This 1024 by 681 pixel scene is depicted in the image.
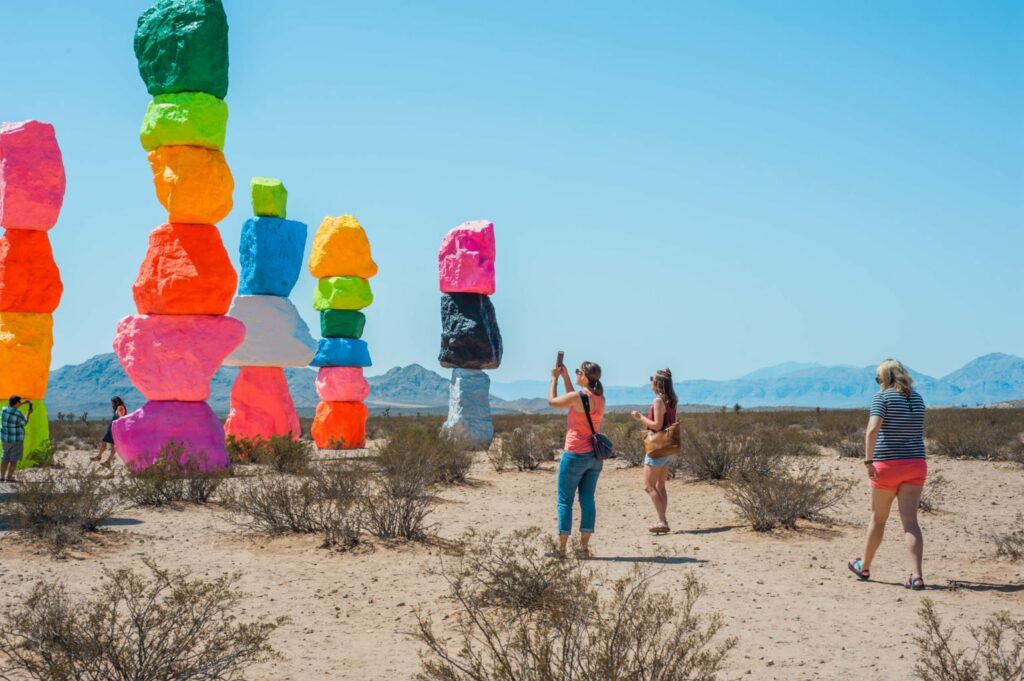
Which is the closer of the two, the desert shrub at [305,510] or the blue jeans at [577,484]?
the blue jeans at [577,484]

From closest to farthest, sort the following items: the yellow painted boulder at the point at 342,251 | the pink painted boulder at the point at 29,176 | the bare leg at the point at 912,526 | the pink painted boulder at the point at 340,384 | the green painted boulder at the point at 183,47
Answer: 1. the bare leg at the point at 912,526
2. the green painted boulder at the point at 183,47
3. the pink painted boulder at the point at 29,176
4. the pink painted boulder at the point at 340,384
5. the yellow painted boulder at the point at 342,251

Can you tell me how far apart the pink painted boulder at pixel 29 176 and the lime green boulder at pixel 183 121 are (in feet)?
13.7

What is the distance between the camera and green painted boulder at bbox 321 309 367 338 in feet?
77.3

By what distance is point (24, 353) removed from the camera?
17953 mm

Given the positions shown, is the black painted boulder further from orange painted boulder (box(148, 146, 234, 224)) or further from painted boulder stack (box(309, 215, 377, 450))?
orange painted boulder (box(148, 146, 234, 224))

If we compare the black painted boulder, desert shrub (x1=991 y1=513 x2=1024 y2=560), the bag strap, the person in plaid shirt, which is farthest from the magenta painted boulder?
desert shrub (x1=991 y1=513 x2=1024 y2=560)

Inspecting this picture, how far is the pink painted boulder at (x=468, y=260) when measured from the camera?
21.5m

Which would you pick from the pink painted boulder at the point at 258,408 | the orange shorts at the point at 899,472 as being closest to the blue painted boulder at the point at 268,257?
the pink painted boulder at the point at 258,408

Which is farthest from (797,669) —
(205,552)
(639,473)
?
(639,473)

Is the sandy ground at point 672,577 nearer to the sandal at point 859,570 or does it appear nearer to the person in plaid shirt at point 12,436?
the sandal at point 859,570

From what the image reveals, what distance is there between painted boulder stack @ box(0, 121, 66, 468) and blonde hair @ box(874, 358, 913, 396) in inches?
614

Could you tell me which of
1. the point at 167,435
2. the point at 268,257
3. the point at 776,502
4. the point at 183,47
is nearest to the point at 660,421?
the point at 776,502

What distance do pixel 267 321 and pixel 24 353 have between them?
483 cm

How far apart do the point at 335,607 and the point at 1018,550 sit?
6.19m
